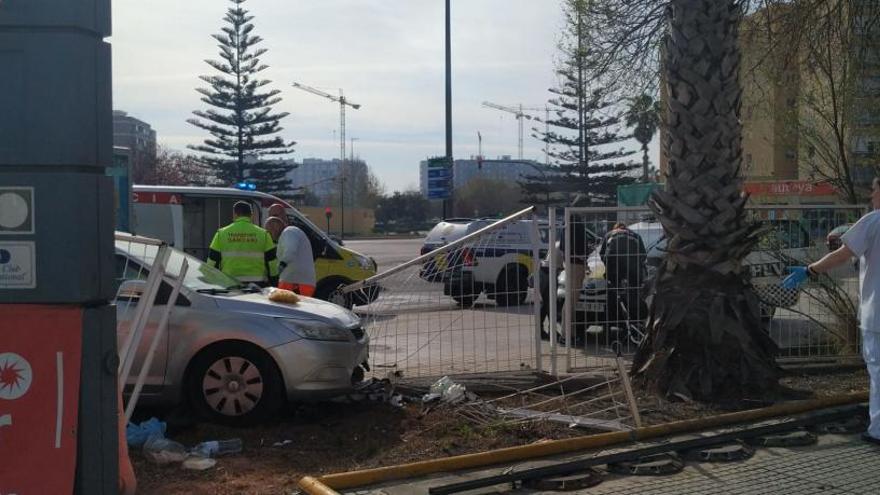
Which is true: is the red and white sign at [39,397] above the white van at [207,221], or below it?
below

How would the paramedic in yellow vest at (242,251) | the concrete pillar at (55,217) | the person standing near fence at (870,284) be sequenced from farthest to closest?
the paramedic in yellow vest at (242,251)
the person standing near fence at (870,284)
the concrete pillar at (55,217)

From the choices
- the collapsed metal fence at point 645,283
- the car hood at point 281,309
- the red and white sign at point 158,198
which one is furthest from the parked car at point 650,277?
the red and white sign at point 158,198

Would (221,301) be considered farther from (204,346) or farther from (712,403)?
(712,403)

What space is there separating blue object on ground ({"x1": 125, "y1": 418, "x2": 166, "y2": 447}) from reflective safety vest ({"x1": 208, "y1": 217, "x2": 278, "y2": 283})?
10.6ft

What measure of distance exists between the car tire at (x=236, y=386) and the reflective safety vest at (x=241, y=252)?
2.57 m

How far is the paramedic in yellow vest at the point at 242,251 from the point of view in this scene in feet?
30.5

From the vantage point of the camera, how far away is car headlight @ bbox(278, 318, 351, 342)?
22.4 feet

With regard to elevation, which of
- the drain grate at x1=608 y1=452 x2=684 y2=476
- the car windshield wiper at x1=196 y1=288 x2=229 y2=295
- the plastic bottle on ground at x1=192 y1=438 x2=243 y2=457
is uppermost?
the car windshield wiper at x1=196 y1=288 x2=229 y2=295

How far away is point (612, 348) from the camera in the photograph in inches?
340

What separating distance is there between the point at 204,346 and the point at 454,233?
1224cm

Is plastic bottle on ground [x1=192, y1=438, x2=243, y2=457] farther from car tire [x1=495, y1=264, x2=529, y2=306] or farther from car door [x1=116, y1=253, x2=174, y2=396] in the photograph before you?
car tire [x1=495, y1=264, x2=529, y2=306]

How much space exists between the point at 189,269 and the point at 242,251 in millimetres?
1769

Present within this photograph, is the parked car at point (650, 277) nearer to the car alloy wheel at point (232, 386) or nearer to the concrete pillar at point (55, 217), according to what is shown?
the car alloy wheel at point (232, 386)

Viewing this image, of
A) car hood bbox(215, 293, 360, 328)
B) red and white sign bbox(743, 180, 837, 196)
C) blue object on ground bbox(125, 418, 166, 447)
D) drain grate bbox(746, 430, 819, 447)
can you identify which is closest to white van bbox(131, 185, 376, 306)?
car hood bbox(215, 293, 360, 328)
